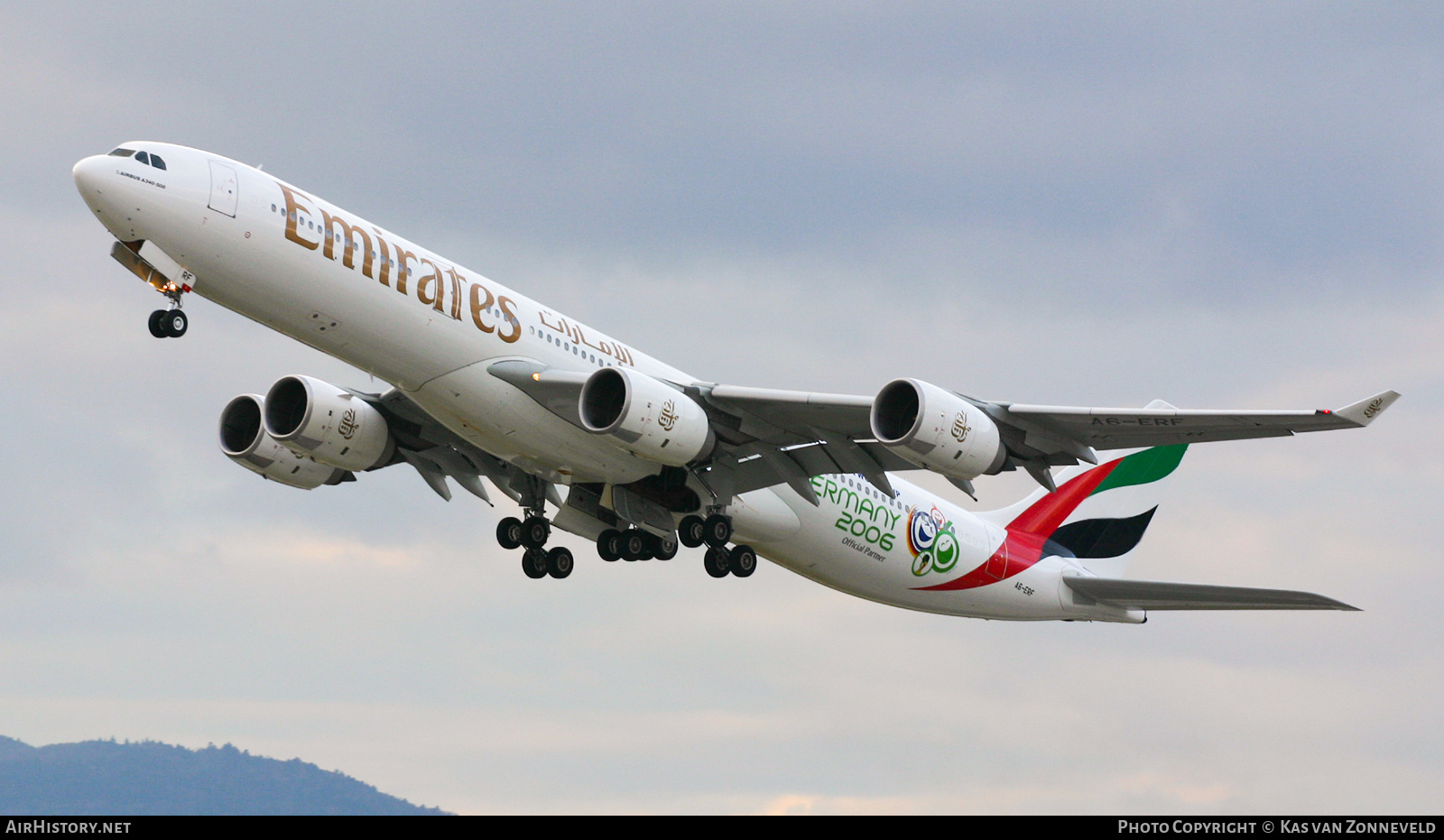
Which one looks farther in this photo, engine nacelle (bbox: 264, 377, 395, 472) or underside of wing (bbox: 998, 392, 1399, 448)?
engine nacelle (bbox: 264, 377, 395, 472)

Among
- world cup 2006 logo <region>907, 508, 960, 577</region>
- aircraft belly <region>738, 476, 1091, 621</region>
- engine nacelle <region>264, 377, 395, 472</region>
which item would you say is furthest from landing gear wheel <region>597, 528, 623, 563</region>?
world cup 2006 logo <region>907, 508, 960, 577</region>

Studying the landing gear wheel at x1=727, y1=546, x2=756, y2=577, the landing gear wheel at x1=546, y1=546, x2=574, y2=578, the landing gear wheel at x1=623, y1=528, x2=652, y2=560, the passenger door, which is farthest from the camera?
the landing gear wheel at x1=546, y1=546, x2=574, y2=578

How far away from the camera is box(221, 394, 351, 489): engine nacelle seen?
2914 cm

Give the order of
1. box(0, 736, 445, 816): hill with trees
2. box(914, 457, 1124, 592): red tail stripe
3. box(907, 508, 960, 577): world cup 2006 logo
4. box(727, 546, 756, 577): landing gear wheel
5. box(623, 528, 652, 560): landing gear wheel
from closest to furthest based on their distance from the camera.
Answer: box(727, 546, 756, 577): landing gear wheel → box(623, 528, 652, 560): landing gear wheel → box(907, 508, 960, 577): world cup 2006 logo → box(914, 457, 1124, 592): red tail stripe → box(0, 736, 445, 816): hill with trees

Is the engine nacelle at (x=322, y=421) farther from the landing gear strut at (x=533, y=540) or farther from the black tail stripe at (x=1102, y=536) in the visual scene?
the black tail stripe at (x=1102, y=536)

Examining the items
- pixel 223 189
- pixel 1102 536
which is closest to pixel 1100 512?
pixel 1102 536

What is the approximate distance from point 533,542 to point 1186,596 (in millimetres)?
14906

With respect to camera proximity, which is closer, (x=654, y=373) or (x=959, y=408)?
(x=959, y=408)

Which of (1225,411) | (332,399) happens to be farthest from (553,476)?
(1225,411)

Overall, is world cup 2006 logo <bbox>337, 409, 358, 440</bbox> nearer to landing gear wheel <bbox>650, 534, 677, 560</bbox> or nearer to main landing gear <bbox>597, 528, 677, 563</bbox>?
main landing gear <bbox>597, 528, 677, 563</bbox>

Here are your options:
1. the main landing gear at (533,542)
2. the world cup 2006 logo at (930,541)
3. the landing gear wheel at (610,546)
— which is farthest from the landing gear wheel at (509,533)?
the world cup 2006 logo at (930,541)
